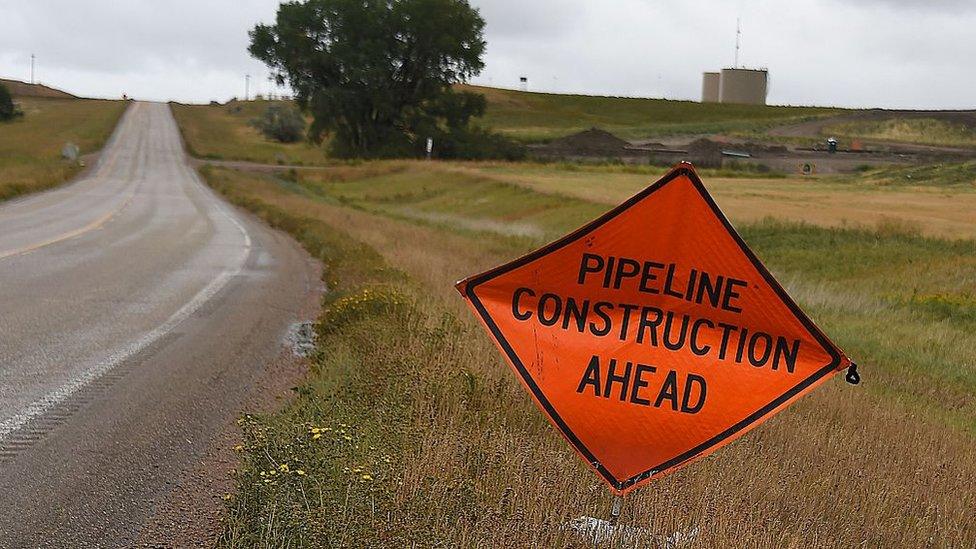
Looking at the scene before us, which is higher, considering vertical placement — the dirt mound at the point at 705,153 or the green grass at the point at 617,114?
the green grass at the point at 617,114

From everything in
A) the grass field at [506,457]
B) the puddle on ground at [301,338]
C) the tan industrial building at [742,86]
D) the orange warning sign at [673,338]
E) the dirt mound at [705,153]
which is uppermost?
the tan industrial building at [742,86]

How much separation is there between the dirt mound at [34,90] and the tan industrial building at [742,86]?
89846mm

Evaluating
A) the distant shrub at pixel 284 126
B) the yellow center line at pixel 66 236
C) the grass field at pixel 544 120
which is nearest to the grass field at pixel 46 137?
the grass field at pixel 544 120

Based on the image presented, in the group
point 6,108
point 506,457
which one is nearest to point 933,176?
point 506,457

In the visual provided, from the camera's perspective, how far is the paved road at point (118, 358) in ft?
18.8

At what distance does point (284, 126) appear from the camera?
106312 mm

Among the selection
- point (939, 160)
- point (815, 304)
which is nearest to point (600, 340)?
point (815, 304)

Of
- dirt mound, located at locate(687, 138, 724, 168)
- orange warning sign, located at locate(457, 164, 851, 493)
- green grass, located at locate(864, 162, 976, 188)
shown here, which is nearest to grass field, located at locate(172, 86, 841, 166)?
dirt mound, located at locate(687, 138, 724, 168)

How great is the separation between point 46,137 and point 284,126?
2352cm

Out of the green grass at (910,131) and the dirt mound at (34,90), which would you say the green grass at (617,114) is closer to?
the green grass at (910,131)

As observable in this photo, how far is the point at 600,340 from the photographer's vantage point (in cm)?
450

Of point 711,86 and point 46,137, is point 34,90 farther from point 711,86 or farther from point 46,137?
point 711,86

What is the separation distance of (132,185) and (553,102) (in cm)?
9493

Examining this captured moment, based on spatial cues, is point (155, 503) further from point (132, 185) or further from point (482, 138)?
point (482, 138)
